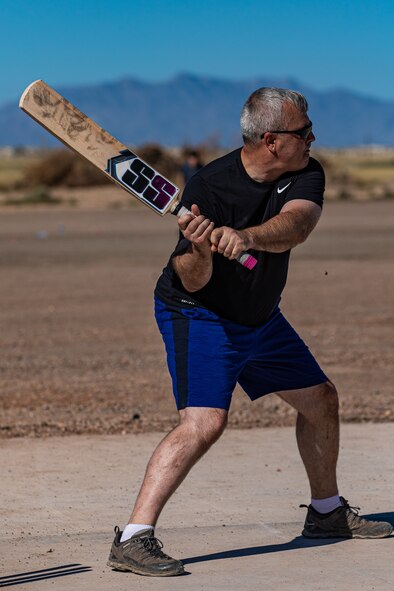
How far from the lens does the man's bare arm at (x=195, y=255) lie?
5516 millimetres

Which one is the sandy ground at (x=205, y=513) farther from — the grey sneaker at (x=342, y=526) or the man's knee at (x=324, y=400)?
the man's knee at (x=324, y=400)

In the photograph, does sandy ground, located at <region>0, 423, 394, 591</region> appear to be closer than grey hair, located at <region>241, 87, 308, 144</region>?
Yes

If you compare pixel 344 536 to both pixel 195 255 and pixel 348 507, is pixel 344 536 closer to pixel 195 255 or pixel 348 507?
pixel 348 507

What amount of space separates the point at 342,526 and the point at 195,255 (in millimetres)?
1587

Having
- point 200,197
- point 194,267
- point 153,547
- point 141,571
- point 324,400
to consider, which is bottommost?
point 141,571

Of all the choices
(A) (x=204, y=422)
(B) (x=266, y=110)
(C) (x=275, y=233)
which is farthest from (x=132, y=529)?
(B) (x=266, y=110)

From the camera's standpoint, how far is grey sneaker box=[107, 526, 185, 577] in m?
5.67

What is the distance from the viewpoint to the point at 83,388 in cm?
1084

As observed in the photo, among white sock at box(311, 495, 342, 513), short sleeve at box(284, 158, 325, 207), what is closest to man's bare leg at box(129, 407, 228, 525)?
white sock at box(311, 495, 342, 513)

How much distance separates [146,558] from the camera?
18.6ft

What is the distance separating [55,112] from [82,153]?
0.21 meters

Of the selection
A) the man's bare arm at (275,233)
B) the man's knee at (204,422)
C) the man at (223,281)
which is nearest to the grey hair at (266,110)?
the man at (223,281)

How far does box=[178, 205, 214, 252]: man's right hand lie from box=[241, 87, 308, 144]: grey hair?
1.63ft

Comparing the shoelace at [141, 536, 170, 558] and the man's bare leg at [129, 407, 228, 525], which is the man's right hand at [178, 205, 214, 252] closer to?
the man's bare leg at [129, 407, 228, 525]
